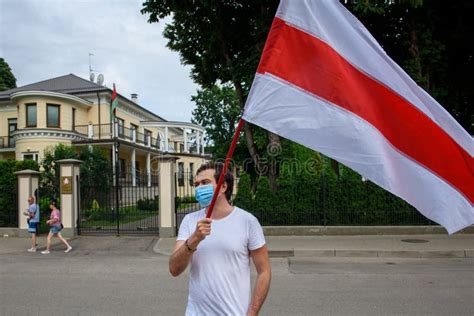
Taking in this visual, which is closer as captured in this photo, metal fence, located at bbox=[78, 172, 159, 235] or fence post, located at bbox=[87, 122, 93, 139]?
metal fence, located at bbox=[78, 172, 159, 235]

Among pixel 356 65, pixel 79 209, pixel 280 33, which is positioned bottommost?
pixel 79 209

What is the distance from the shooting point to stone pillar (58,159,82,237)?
1564 centimetres

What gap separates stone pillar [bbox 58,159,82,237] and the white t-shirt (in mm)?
13969

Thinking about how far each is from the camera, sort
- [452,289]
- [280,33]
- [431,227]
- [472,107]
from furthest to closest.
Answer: [472,107], [431,227], [452,289], [280,33]

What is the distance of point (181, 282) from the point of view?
835 centimetres

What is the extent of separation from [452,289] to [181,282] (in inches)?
186

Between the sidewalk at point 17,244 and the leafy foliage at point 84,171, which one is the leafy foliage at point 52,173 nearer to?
the leafy foliage at point 84,171

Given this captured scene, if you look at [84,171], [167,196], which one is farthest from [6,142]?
[167,196]

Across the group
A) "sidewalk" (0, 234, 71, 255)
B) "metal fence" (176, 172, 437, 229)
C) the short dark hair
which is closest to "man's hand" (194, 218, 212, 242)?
the short dark hair

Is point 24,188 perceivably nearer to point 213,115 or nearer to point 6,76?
point 213,115

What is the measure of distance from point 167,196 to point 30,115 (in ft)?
80.2

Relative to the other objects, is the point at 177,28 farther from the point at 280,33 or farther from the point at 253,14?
the point at 280,33

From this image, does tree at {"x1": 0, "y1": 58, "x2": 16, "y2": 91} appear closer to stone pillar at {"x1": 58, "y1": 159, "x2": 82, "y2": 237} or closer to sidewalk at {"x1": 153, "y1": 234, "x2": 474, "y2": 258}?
stone pillar at {"x1": 58, "y1": 159, "x2": 82, "y2": 237}

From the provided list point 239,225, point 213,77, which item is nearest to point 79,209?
point 213,77
